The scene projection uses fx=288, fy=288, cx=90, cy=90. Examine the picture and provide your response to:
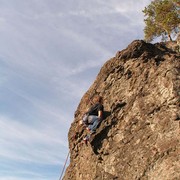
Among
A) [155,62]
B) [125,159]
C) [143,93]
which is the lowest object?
[125,159]

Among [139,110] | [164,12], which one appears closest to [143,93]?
[139,110]

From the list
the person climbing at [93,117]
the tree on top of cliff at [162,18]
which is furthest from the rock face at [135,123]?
the tree on top of cliff at [162,18]

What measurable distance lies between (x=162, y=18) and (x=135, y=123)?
1921 cm

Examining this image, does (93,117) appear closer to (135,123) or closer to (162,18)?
(135,123)

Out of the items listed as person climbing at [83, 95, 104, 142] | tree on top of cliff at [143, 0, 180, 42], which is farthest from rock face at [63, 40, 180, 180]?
tree on top of cliff at [143, 0, 180, 42]

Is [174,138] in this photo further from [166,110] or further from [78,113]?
[78,113]

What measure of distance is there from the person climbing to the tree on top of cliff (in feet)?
51.8

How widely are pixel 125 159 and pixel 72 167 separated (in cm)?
685

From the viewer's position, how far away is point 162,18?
110ft

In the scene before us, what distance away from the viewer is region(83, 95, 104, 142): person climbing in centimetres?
2044

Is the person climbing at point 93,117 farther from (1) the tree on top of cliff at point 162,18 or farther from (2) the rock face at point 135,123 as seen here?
(1) the tree on top of cliff at point 162,18

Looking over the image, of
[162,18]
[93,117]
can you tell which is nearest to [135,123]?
[93,117]

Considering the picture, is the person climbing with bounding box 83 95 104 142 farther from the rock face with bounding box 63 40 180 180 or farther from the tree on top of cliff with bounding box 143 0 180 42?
the tree on top of cliff with bounding box 143 0 180 42

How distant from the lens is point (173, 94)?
55.7ft
